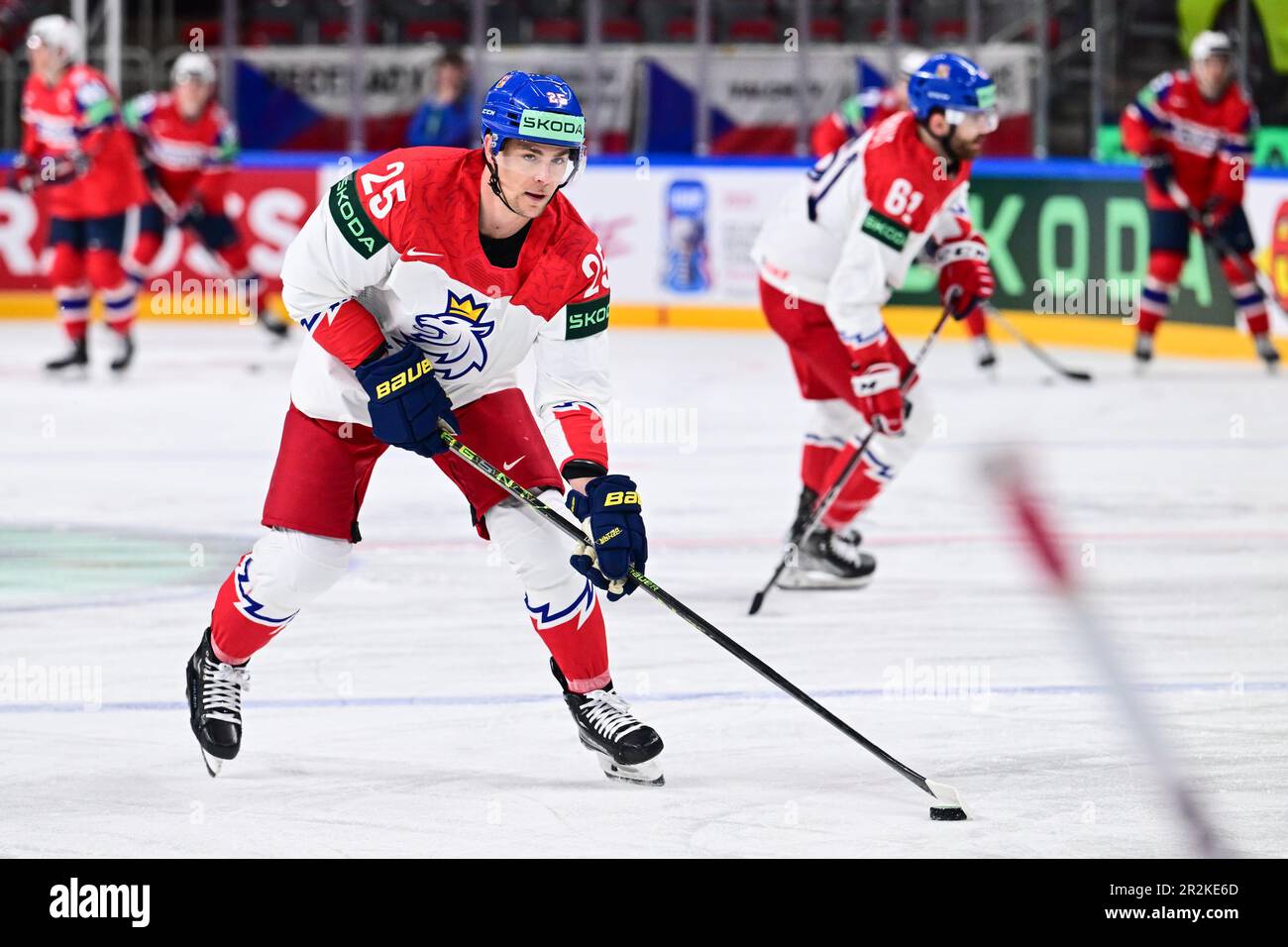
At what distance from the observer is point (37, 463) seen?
24.7 feet

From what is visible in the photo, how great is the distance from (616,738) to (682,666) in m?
0.96

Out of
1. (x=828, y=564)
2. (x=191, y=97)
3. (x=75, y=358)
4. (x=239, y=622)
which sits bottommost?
(x=75, y=358)

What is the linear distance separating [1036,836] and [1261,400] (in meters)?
6.27

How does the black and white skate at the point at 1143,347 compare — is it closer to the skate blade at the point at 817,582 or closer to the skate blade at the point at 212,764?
the skate blade at the point at 817,582

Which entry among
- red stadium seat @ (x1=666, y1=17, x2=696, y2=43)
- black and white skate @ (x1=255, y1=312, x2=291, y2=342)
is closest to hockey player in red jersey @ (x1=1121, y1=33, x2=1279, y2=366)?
red stadium seat @ (x1=666, y1=17, x2=696, y2=43)

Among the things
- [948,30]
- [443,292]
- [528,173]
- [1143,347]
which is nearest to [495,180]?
[528,173]

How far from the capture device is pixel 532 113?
11.2 feet

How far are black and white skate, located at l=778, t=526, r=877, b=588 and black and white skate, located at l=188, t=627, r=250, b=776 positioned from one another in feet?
6.82

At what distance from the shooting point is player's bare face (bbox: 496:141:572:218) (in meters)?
3.41

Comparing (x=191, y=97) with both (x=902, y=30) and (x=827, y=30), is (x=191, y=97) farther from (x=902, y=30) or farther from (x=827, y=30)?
(x=902, y=30)

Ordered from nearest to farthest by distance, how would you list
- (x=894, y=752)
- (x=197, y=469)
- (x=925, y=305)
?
1. (x=894, y=752)
2. (x=197, y=469)
3. (x=925, y=305)

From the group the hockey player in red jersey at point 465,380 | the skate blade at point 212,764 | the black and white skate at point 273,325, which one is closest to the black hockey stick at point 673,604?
the hockey player in red jersey at point 465,380
